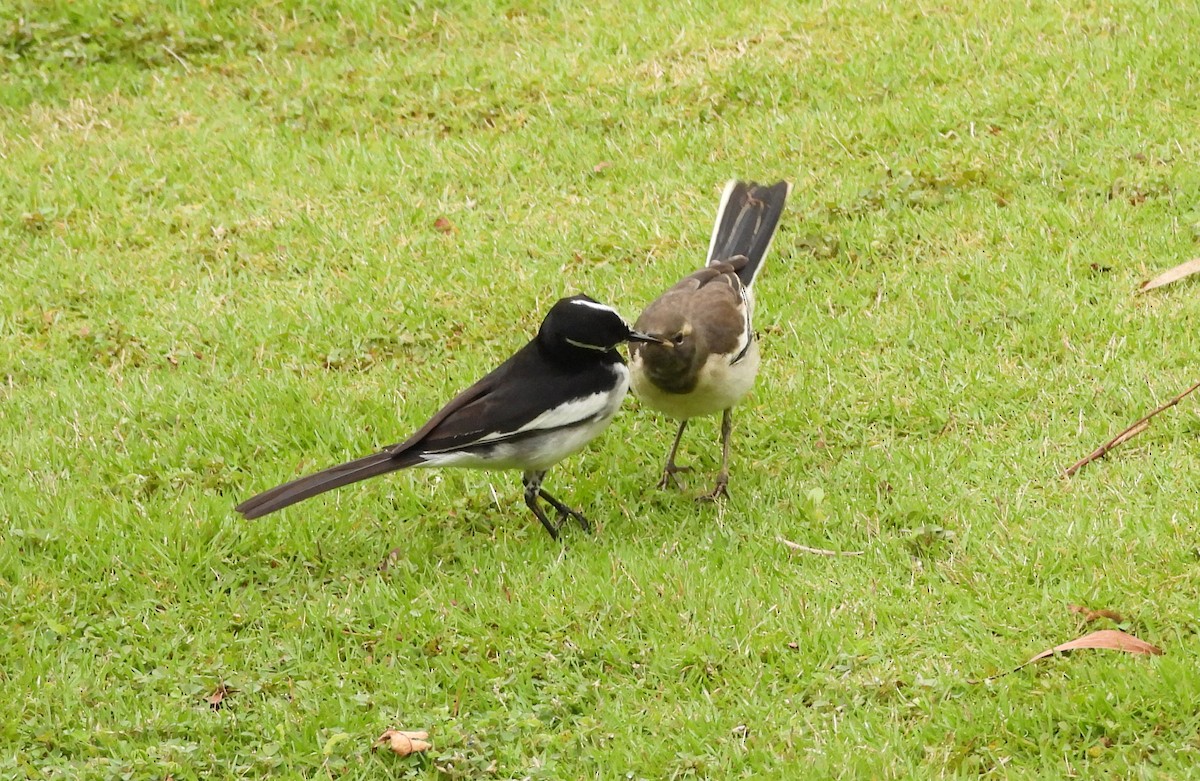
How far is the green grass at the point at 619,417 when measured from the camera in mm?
5117

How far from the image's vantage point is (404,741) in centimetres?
503

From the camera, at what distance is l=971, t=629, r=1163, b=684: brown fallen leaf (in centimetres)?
489

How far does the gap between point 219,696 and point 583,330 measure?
7.40 ft

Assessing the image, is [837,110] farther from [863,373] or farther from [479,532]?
[479,532]

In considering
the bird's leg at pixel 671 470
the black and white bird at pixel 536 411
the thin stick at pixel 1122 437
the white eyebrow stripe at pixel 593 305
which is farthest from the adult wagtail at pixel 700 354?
the thin stick at pixel 1122 437

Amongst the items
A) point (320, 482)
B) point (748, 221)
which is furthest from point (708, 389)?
point (320, 482)

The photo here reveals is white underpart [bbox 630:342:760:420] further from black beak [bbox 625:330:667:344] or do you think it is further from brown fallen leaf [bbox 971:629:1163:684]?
brown fallen leaf [bbox 971:629:1163:684]

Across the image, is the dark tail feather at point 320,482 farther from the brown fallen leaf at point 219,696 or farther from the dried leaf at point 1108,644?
the dried leaf at point 1108,644

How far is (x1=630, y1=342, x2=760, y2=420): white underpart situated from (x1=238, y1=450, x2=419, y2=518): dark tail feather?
1.28 m

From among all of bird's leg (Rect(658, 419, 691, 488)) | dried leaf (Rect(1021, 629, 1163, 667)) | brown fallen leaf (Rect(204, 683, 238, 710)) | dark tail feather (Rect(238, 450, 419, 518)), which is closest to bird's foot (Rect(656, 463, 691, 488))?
bird's leg (Rect(658, 419, 691, 488))

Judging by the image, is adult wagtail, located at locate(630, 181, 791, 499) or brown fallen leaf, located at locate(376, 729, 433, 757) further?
adult wagtail, located at locate(630, 181, 791, 499)

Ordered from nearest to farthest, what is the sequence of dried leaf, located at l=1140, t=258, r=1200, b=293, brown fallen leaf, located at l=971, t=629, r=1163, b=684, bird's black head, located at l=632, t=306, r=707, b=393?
brown fallen leaf, located at l=971, t=629, r=1163, b=684
bird's black head, located at l=632, t=306, r=707, b=393
dried leaf, located at l=1140, t=258, r=1200, b=293

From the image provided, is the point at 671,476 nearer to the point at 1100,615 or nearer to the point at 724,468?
the point at 724,468

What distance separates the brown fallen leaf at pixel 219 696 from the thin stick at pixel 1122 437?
381 centimetres
